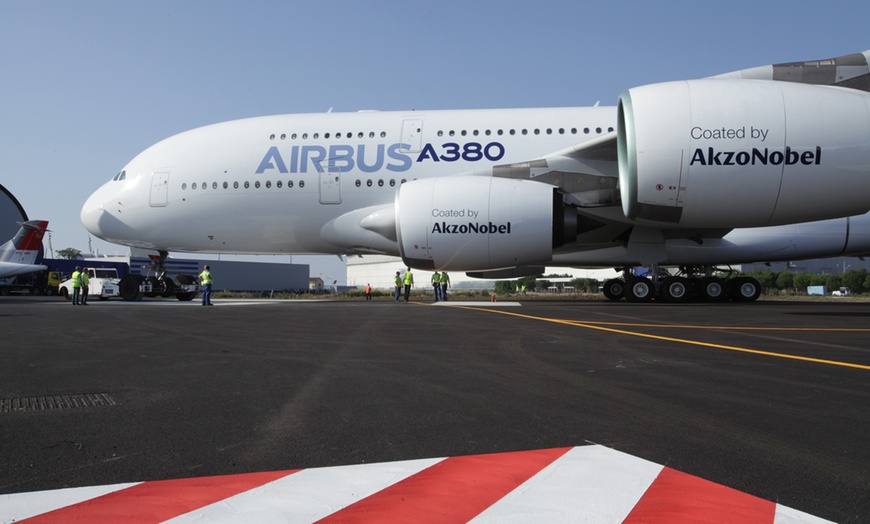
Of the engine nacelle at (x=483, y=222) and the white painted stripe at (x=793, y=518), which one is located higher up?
the engine nacelle at (x=483, y=222)

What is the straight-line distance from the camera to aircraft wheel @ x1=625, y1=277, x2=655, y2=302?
16422 mm

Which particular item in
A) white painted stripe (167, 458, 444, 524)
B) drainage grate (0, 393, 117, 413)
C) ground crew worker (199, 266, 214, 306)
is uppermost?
ground crew worker (199, 266, 214, 306)

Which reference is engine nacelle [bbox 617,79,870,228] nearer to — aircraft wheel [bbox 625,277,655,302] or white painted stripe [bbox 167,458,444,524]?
aircraft wheel [bbox 625,277,655,302]

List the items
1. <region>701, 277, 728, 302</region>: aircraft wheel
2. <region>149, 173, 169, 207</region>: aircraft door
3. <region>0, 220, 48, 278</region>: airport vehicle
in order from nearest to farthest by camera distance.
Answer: <region>701, 277, 728, 302</region>: aircraft wheel, <region>149, 173, 169, 207</region>: aircraft door, <region>0, 220, 48, 278</region>: airport vehicle

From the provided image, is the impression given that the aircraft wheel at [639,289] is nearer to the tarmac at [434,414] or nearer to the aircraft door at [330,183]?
the aircraft door at [330,183]

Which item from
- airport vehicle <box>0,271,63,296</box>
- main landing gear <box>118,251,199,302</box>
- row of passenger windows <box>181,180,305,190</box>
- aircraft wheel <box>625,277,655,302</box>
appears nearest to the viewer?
aircraft wheel <box>625,277,655,302</box>

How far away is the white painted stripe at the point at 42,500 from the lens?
2168 mm

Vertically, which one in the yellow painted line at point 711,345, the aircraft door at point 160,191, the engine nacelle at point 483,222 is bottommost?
the yellow painted line at point 711,345

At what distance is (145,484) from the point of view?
8.23 ft

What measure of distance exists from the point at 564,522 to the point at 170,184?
17676mm

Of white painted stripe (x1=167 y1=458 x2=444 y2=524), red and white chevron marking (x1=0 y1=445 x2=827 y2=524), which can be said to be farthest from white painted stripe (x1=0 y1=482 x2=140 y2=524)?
white painted stripe (x1=167 y1=458 x2=444 y2=524)

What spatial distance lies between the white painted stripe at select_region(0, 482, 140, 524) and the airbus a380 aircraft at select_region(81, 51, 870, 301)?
11.2 m

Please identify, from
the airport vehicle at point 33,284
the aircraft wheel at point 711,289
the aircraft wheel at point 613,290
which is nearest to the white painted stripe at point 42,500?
the aircraft wheel at point 711,289

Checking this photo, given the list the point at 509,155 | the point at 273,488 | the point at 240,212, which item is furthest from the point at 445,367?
the point at 240,212
